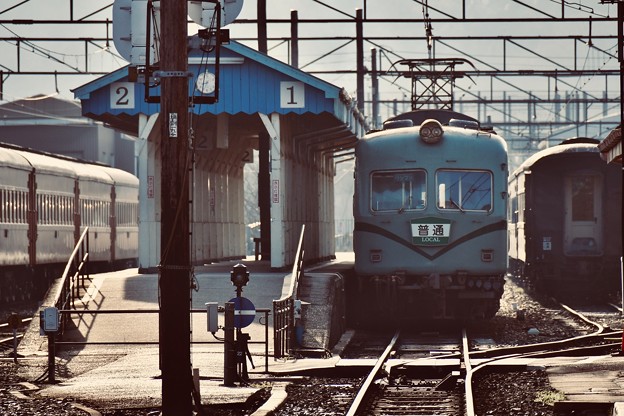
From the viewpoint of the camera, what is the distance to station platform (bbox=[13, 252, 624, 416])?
43.7 feet

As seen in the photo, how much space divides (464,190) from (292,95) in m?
4.38

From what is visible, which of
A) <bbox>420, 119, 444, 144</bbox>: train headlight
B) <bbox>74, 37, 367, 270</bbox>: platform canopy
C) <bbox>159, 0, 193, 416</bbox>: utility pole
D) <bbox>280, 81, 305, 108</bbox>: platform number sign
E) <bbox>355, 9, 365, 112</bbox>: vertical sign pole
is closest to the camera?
<bbox>159, 0, 193, 416</bbox>: utility pole

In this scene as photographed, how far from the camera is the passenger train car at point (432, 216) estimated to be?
2239 cm

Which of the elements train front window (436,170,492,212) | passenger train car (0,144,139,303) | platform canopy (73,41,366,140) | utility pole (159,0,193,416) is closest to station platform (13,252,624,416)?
utility pole (159,0,193,416)

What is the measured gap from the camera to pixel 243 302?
1495 cm

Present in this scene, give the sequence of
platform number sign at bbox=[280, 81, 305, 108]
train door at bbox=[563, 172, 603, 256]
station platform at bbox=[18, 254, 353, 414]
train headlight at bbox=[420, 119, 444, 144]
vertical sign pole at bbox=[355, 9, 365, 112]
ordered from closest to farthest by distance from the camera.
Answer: station platform at bbox=[18, 254, 353, 414] → train headlight at bbox=[420, 119, 444, 144] → platform number sign at bbox=[280, 81, 305, 108] → train door at bbox=[563, 172, 603, 256] → vertical sign pole at bbox=[355, 9, 365, 112]

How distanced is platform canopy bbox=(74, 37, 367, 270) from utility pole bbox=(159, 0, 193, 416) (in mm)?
9852

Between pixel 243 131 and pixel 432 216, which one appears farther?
pixel 243 131

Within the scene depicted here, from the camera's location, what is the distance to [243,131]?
99.9 feet

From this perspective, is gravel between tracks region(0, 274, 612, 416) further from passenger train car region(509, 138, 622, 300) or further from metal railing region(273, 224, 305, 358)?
passenger train car region(509, 138, 622, 300)

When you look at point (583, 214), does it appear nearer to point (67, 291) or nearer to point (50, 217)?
point (50, 217)

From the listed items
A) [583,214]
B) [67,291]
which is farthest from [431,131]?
[583,214]

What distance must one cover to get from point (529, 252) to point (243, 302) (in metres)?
19.1

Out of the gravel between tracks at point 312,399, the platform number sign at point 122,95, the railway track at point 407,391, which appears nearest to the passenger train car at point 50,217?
the platform number sign at point 122,95
